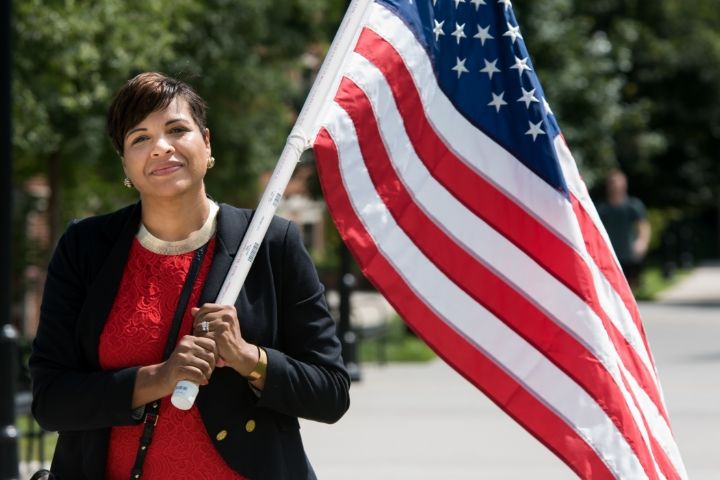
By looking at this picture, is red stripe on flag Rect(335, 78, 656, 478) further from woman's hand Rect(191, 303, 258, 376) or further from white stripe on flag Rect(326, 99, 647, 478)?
woman's hand Rect(191, 303, 258, 376)

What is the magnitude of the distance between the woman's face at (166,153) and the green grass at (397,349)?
14531mm

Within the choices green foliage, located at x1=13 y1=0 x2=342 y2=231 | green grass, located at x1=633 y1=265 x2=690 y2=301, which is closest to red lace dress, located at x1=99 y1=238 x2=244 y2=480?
green foliage, located at x1=13 y1=0 x2=342 y2=231

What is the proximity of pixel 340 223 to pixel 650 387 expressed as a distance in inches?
39.2

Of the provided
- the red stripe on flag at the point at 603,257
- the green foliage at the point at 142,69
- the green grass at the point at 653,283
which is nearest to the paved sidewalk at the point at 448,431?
the green foliage at the point at 142,69

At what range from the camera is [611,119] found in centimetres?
2370

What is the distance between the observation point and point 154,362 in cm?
350

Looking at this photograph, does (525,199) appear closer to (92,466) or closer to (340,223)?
(340,223)

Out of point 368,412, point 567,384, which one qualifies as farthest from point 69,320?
point 368,412

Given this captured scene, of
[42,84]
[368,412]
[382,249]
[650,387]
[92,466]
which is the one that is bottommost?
[92,466]

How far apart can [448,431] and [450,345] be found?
25.5ft

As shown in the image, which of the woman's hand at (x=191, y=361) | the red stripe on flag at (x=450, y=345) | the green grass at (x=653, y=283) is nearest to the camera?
Result: the woman's hand at (x=191, y=361)

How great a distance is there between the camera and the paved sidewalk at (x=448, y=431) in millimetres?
10266

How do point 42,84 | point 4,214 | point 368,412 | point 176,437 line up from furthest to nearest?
point 42,84 → point 368,412 → point 4,214 → point 176,437

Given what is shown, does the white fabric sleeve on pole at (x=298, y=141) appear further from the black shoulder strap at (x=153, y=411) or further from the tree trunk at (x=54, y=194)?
the tree trunk at (x=54, y=194)
